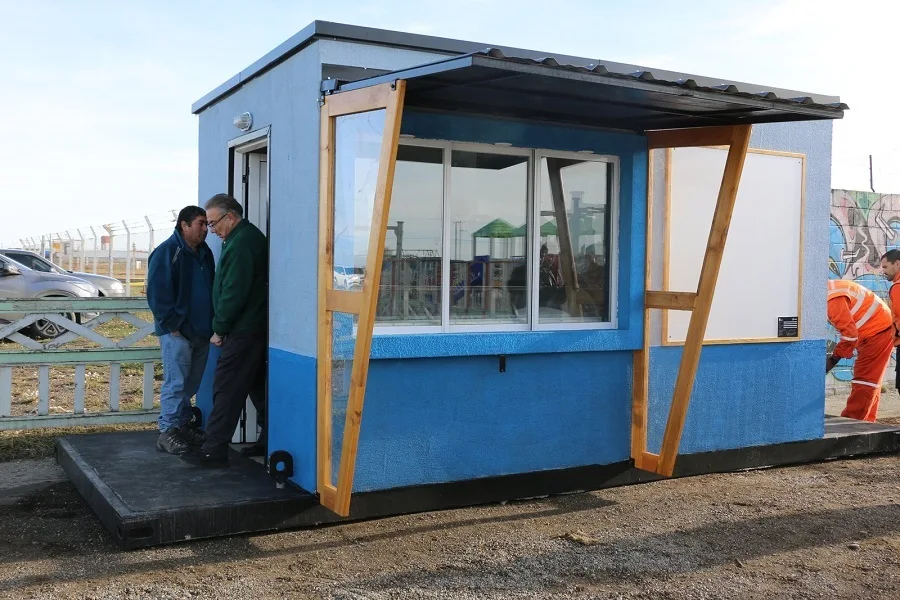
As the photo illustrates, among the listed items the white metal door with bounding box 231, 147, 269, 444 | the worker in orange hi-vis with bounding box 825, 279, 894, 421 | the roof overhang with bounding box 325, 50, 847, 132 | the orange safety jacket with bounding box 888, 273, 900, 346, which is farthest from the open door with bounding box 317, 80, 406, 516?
the orange safety jacket with bounding box 888, 273, 900, 346

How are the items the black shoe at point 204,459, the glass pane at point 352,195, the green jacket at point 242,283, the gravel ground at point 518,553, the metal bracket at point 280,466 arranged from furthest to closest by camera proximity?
1. the black shoe at point 204,459
2. the green jacket at point 242,283
3. the metal bracket at point 280,466
4. the glass pane at point 352,195
5. the gravel ground at point 518,553

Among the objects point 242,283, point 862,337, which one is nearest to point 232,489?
point 242,283

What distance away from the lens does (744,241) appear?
7.47 metres

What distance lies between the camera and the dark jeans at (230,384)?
631cm

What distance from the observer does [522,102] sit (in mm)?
5887

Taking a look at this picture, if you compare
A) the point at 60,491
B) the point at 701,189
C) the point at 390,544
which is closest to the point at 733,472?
the point at 701,189

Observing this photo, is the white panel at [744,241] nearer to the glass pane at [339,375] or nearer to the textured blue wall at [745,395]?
the textured blue wall at [745,395]

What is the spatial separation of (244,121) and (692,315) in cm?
358

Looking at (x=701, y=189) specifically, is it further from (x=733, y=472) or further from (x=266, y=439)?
(x=266, y=439)

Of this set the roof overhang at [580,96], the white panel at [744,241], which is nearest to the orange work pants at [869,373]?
the white panel at [744,241]

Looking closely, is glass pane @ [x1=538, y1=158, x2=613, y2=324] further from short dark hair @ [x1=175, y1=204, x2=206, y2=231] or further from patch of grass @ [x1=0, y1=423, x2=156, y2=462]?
patch of grass @ [x1=0, y1=423, x2=156, y2=462]

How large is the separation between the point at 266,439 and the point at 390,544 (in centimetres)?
139

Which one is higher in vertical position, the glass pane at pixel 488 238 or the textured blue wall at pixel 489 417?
the glass pane at pixel 488 238

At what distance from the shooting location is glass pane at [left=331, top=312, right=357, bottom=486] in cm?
545
